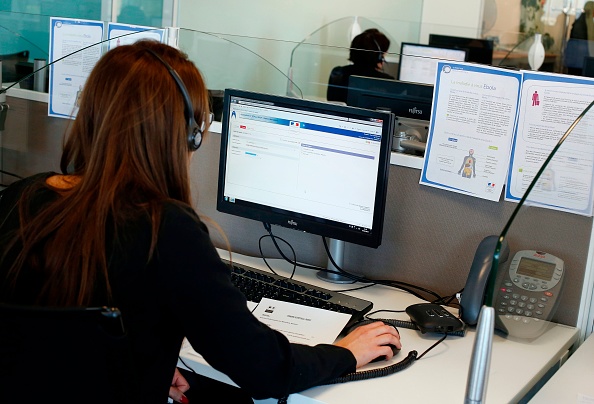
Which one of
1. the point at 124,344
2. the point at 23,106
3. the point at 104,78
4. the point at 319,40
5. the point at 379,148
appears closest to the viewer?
A: the point at 124,344

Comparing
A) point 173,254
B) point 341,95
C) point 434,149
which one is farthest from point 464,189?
point 341,95

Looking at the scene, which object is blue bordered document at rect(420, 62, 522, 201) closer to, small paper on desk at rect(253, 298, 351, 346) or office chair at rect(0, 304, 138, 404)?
small paper on desk at rect(253, 298, 351, 346)

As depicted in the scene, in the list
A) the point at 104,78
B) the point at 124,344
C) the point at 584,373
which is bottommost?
the point at 584,373

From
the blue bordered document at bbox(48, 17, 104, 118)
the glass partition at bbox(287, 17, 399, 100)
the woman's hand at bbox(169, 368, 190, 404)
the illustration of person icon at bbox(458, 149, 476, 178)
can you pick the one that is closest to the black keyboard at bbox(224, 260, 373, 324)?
the woman's hand at bbox(169, 368, 190, 404)

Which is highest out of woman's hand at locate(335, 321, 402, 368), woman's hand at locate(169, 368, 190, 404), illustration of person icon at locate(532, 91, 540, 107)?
illustration of person icon at locate(532, 91, 540, 107)

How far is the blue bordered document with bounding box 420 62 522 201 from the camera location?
1.64 m

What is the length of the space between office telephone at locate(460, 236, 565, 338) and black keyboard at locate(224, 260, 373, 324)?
0.69ft

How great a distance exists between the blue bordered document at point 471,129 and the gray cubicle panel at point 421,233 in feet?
0.14

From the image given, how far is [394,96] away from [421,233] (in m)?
0.51

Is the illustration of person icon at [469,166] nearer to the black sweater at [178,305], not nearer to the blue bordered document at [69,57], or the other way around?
the black sweater at [178,305]

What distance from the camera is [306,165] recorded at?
5.70 feet

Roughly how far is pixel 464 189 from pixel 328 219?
30 centimetres

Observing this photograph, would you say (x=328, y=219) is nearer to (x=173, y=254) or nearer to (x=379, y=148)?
(x=379, y=148)

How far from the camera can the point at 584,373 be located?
4.57ft
